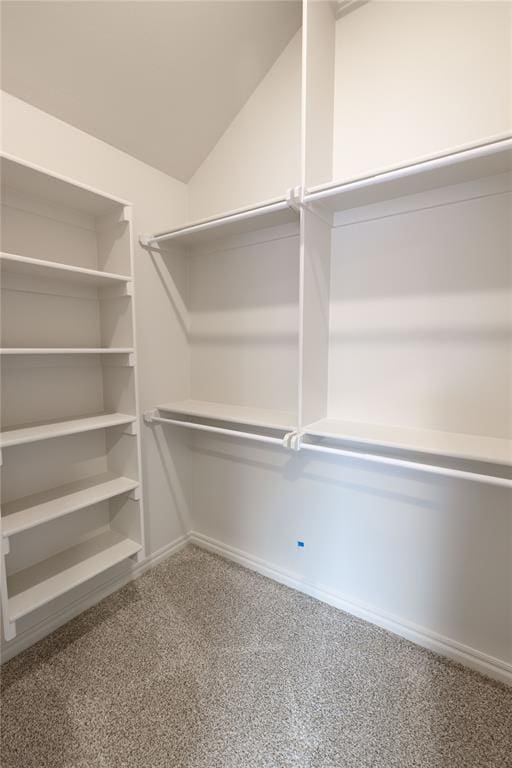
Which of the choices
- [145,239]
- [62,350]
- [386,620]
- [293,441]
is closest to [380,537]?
[386,620]

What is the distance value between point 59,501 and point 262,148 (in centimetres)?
209

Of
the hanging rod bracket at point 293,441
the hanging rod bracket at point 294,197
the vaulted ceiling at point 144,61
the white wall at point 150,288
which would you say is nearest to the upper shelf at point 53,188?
the white wall at point 150,288

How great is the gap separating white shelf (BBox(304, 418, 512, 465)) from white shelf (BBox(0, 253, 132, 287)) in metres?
1.20

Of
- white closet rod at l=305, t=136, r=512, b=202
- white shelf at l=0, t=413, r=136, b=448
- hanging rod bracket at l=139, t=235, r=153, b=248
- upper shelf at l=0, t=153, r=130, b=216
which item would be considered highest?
upper shelf at l=0, t=153, r=130, b=216

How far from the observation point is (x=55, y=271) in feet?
4.90

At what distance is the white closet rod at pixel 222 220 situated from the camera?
1484 millimetres

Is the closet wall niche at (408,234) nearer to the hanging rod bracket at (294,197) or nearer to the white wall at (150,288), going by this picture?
the hanging rod bracket at (294,197)

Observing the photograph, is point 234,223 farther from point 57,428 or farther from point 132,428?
point 57,428

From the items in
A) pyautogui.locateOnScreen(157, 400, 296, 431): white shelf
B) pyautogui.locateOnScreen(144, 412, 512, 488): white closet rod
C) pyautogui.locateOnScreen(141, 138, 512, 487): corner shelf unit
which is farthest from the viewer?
pyautogui.locateOnScreen(157, 400, 296, 431): white shelf

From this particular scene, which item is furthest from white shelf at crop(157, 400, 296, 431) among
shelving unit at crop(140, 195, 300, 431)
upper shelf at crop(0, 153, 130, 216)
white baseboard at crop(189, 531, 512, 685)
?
upper shelf at crop(0, 153, 130, 216)

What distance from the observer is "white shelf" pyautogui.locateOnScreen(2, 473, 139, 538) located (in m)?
1.40

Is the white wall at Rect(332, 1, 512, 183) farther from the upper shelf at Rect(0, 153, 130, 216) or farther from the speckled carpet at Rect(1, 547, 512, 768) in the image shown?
the speckled carpet at Rect(1, 547, 512, 768)

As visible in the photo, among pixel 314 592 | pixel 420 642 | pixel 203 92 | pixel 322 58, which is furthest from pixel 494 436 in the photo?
pixel 203 92

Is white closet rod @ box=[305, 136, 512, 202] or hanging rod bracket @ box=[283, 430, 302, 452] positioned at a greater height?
white closet rod @ box=[305, 136, 512, 202]
